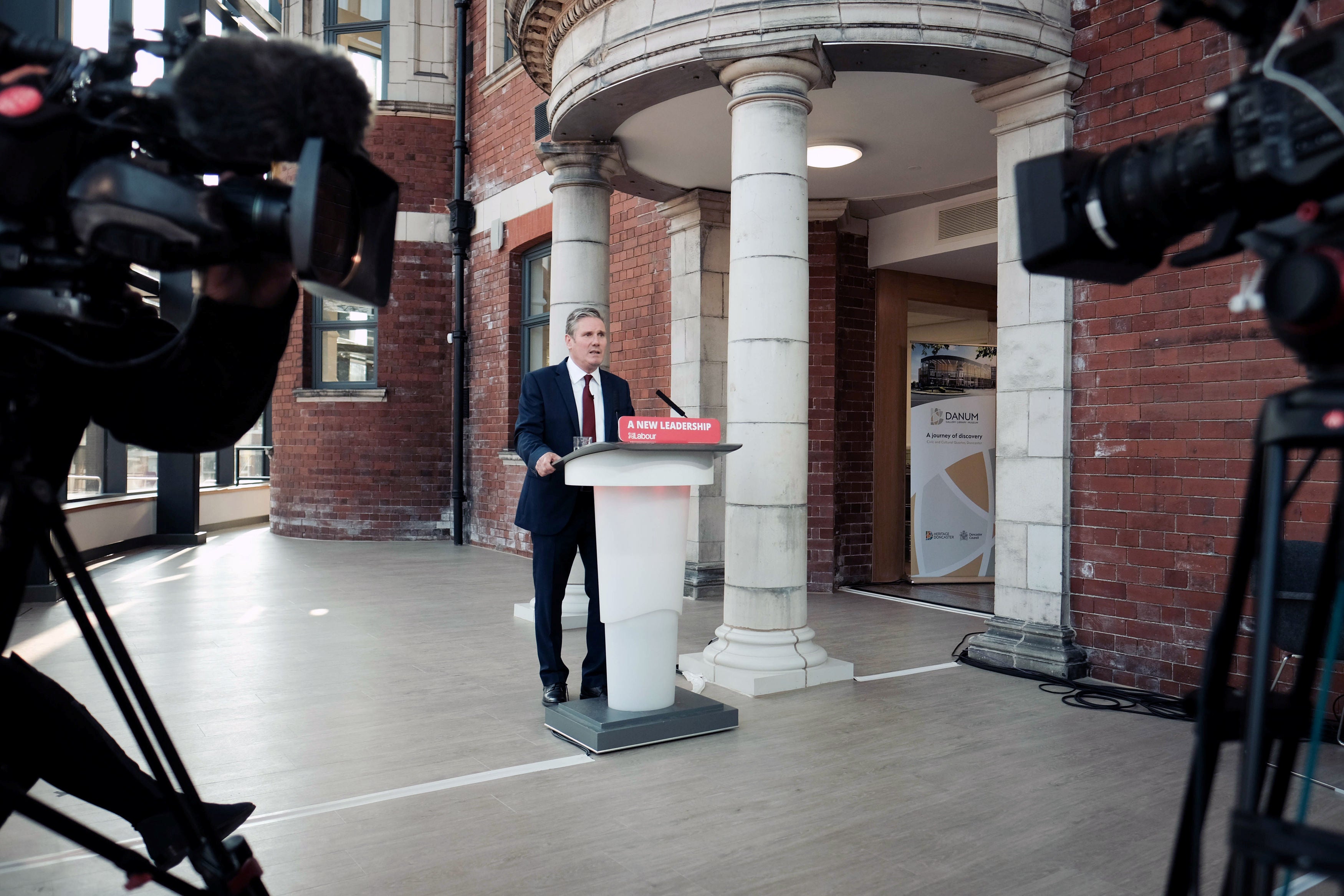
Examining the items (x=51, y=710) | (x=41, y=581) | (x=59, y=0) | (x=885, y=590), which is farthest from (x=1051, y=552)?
(x=59, y=0)

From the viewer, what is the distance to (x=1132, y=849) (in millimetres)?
2436

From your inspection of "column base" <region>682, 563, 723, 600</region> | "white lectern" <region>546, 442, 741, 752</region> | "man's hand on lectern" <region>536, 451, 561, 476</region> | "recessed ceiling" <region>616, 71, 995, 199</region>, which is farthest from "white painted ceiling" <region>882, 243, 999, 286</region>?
"man's hand on lectern" <region>536, 451, 561, 476</region>

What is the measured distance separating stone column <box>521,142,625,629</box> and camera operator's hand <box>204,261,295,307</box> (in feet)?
13.6

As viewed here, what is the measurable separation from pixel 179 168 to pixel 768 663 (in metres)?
3.29

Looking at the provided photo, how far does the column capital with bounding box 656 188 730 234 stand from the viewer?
265 inches

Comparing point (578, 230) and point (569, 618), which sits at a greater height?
point (578, 230)

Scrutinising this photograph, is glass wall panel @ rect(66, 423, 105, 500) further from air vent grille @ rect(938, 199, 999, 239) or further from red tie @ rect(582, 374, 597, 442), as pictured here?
air vent grille @ rect(938, 199, 999, 239)

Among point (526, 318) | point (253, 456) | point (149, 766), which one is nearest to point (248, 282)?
point (149, 766)

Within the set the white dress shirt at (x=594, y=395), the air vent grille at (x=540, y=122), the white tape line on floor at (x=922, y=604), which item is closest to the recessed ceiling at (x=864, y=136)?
the white dress shirt at (x=594, y=395)

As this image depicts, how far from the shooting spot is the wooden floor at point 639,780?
2.29 metres

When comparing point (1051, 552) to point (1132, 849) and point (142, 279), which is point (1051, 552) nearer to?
point (1132, 849)

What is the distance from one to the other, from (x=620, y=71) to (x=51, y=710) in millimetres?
3724

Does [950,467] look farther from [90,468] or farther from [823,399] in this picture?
[90,468]

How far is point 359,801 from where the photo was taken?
2.76 metres
